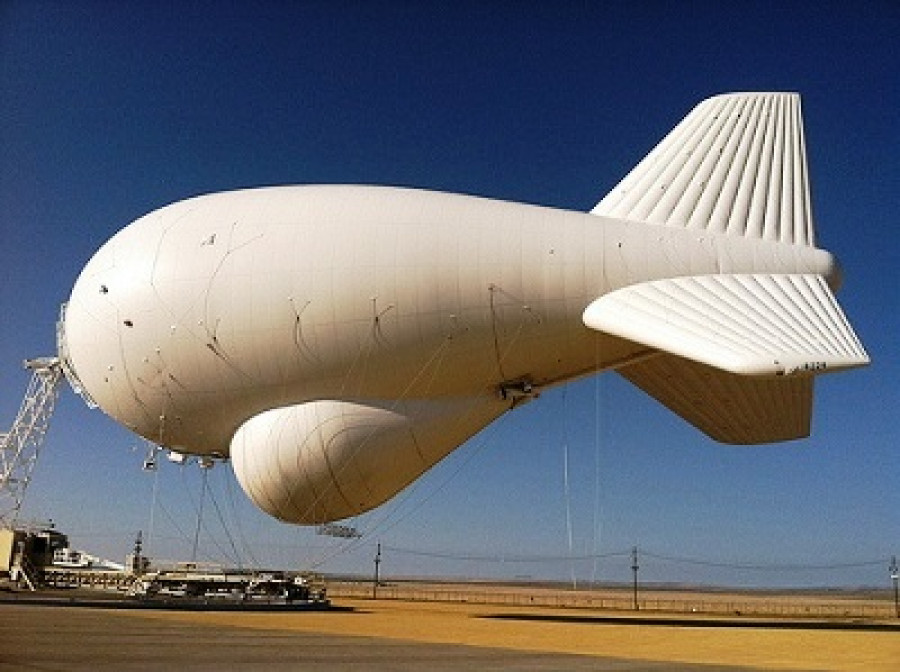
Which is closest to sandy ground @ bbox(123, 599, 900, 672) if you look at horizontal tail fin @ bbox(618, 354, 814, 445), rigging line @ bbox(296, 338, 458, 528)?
rigging line @ bbox(296, 338, 458, 528)

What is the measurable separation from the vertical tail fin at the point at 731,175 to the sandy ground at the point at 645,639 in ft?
32.7

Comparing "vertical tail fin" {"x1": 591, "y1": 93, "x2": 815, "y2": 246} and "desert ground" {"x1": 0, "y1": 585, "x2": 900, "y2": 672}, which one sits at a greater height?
"vertical tail fin" {"x1": 591, "y1": 93, "x2": 815, "y2": 246}

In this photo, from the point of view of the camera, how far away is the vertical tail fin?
20766mm

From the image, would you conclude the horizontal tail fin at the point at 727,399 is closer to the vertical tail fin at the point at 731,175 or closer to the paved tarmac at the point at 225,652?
the vertical tail fin at the point at 731,175

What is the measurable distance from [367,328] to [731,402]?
10.3 metres

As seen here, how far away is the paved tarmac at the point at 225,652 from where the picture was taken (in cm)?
834

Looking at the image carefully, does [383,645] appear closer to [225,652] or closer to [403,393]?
[225,652]

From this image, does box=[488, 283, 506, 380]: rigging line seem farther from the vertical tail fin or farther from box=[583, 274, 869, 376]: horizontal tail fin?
the vertical tail fin

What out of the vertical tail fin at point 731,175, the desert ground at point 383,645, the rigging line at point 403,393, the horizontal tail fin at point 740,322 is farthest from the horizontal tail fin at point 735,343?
the desert ground at point 383,645

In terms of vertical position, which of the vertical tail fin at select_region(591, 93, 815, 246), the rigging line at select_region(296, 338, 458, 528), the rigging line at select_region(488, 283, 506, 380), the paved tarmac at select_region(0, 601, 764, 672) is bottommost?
the paved tarmac at select_region(0, 601, 764, 672)

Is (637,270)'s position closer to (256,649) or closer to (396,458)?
(396,458)

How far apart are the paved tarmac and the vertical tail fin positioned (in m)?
12.9

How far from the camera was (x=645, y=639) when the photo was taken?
17109 mm

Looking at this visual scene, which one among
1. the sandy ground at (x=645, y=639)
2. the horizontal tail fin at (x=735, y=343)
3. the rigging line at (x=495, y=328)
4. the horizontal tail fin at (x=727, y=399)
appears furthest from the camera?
the horizontal tail fin at (x=727, y=399)
